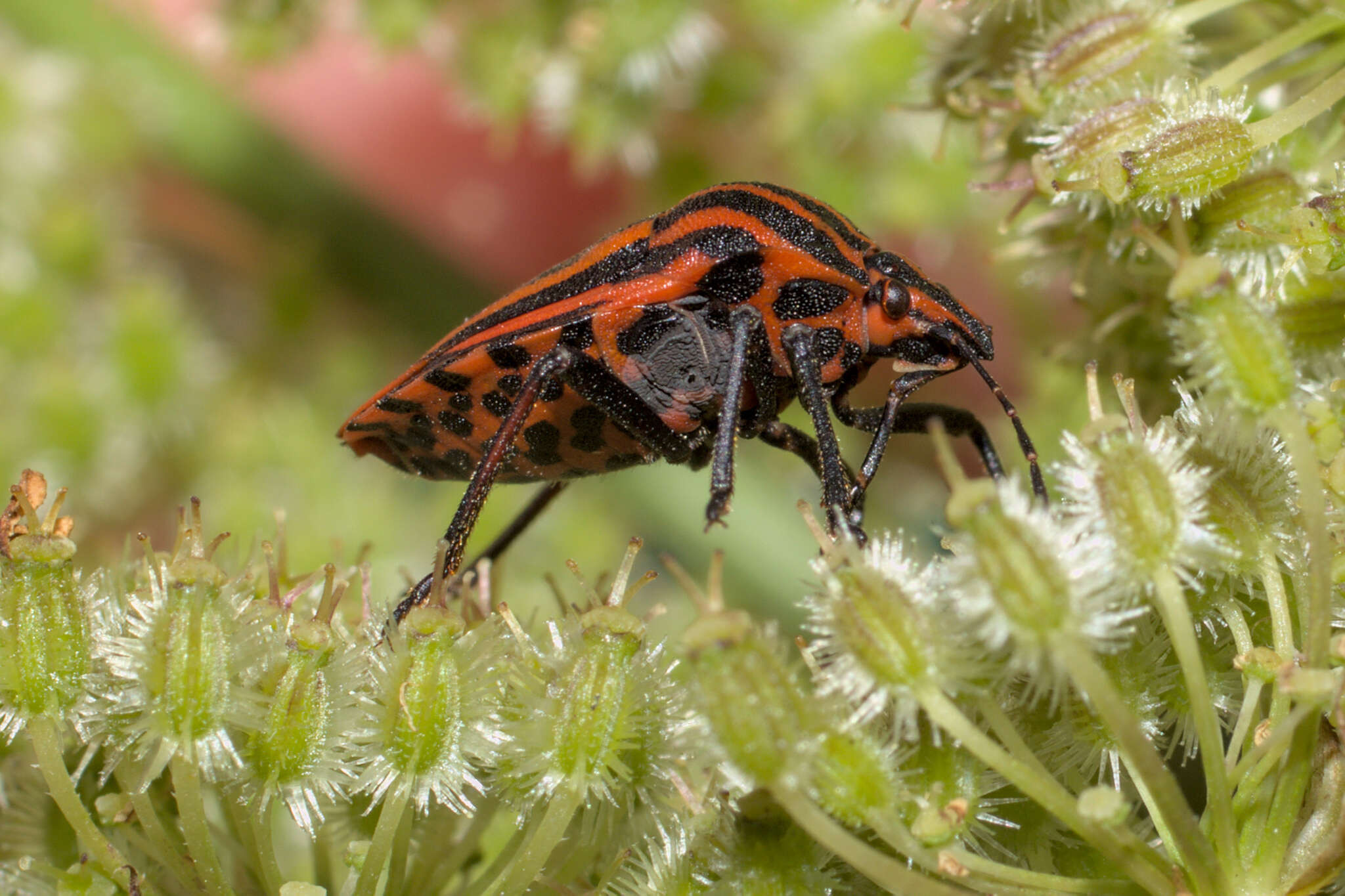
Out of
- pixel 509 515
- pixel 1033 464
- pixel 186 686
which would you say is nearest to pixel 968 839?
pixel 1033 464

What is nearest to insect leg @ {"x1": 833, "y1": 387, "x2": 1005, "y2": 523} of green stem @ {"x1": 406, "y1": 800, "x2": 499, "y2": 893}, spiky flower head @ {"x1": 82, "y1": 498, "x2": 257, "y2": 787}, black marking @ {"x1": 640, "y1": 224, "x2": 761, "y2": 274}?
black marking @ {"x1": 640, "y1": 224, "x2": 761, "y2": 274}

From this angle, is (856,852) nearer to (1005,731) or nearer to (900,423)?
(1005,731)

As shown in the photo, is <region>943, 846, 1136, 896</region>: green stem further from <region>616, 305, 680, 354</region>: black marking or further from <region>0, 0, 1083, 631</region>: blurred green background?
<region>0, 0, 1083, 631</region>: blurred green background

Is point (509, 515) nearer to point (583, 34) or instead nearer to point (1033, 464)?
point (583, 34)

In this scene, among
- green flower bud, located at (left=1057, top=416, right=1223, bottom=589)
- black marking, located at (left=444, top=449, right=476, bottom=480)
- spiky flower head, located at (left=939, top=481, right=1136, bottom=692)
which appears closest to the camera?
spiky flower head, located at (left=939, top=481, right=1136, bottom=692)

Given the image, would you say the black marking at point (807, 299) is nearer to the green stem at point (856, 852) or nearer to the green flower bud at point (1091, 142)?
the green flower bud at point (1091, 142)
